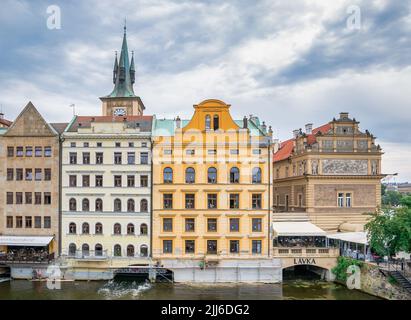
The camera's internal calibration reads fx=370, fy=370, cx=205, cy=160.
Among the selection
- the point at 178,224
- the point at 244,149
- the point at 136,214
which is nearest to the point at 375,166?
the point at 244,149

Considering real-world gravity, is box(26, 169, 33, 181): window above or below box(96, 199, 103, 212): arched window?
above

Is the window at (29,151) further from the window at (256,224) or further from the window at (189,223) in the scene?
the window at (256,224)

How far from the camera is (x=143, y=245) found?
115 ft

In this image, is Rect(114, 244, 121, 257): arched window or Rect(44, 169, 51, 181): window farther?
Rect(44, 169, 51, 181): window

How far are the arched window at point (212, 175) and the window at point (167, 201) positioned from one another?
3997mm

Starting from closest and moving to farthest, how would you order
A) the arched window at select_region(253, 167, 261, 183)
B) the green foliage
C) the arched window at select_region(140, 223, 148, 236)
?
the green foliage < the arched window at select_region(140, 223, 148, 236) < the arched window at select_region(253, 167, 261, 183)

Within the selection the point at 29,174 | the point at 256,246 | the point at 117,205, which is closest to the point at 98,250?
the point at 117,205

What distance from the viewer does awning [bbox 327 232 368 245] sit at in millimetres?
32969

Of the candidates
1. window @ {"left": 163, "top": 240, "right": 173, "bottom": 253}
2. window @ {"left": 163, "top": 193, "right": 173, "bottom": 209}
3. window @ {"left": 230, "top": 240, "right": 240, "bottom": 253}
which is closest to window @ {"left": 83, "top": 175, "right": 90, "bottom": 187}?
window @ {"left": 163, "top": 193, "right": 173, "bottom": 209}

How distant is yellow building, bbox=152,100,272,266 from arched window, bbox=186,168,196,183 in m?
0.10

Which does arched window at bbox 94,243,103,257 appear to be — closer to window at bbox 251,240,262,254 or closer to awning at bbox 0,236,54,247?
awning at bbox 0,236,54,247

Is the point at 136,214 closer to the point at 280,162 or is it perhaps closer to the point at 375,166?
the point at 280,162

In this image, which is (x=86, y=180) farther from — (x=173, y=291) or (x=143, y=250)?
(x=173, y=291)

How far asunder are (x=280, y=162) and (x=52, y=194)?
2668 centimetres
